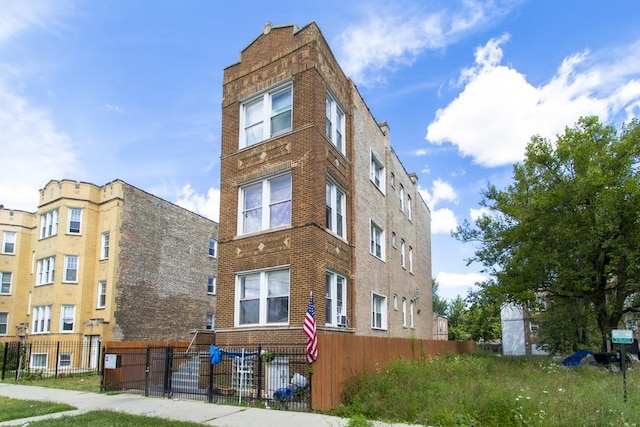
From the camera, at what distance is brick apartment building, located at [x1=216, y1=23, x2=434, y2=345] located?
1419cm

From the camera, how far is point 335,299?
15211 millimetres

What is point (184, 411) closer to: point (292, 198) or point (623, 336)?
point (292, 198)

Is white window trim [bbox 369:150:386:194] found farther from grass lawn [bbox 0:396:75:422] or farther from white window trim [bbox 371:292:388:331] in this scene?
grass lawn [bbox 0:396:75:422]

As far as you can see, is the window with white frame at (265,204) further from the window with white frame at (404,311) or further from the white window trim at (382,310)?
the window with white frame at (404,311)

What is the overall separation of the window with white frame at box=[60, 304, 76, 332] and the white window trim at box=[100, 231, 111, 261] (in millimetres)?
3071

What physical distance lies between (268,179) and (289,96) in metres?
2.92

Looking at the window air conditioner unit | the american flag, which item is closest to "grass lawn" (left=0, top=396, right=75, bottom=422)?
the american flag

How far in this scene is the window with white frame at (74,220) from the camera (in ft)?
87.2

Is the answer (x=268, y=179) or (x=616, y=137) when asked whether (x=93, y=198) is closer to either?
(x=268, y=179)

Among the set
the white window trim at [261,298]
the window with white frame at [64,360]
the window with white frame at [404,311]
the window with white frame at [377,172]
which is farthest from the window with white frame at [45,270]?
the window with white frame at [404,311]

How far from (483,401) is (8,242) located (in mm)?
33309

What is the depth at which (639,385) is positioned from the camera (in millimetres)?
10898

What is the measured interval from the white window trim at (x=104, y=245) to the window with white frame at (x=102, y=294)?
139 cm

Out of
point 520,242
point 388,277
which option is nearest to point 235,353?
point 388,277
